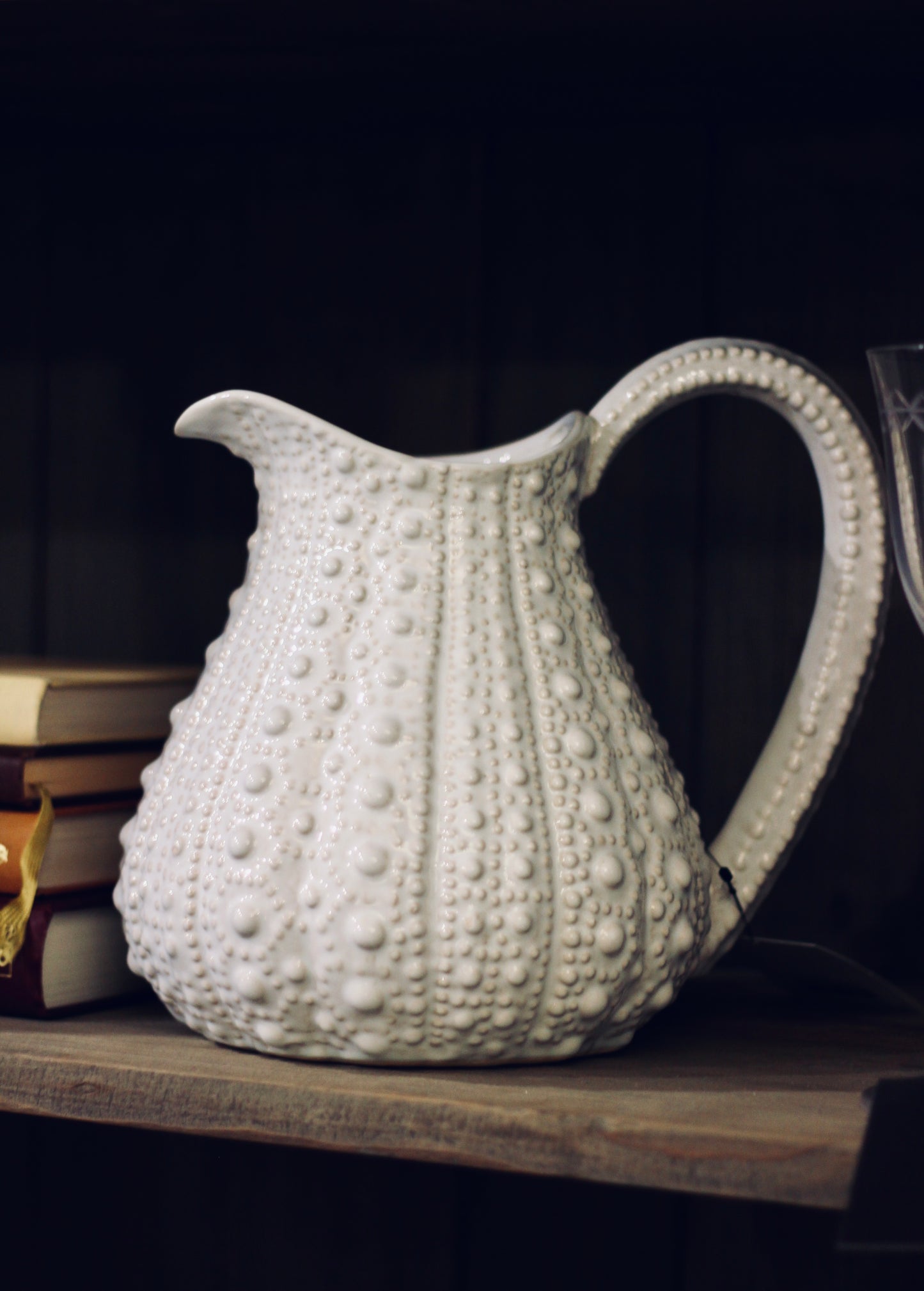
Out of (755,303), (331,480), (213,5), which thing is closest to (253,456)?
(331,480)

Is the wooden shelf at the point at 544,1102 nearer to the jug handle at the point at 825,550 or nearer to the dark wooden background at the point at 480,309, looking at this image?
the jug handle at the point at 825,550

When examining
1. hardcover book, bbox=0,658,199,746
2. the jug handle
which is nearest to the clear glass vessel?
the jug handle

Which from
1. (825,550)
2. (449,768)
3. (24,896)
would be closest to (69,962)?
(24,896)

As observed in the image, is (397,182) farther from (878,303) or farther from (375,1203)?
(375,1203)

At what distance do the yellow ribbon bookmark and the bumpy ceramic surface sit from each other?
0.16 feet

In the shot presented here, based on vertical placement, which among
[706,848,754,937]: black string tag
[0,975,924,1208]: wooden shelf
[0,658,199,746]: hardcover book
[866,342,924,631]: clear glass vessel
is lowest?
[0,975,924,1208]: wooden shelf

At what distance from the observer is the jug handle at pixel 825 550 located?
505 mm

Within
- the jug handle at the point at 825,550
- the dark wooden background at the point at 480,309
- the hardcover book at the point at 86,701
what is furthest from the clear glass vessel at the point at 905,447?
the hardcover book at the point at 86,701

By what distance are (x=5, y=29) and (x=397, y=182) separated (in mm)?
213

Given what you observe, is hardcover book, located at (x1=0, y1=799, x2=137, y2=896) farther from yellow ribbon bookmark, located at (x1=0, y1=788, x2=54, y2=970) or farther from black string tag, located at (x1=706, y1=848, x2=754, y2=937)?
black string tag, located at (x1=706, y1=848, x2=754, y2=937)

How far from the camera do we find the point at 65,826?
0.54 meters

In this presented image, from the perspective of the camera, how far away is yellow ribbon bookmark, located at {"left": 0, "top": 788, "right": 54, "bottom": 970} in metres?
0.52

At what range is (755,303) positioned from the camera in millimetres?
647

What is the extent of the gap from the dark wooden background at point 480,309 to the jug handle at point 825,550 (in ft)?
0.42
